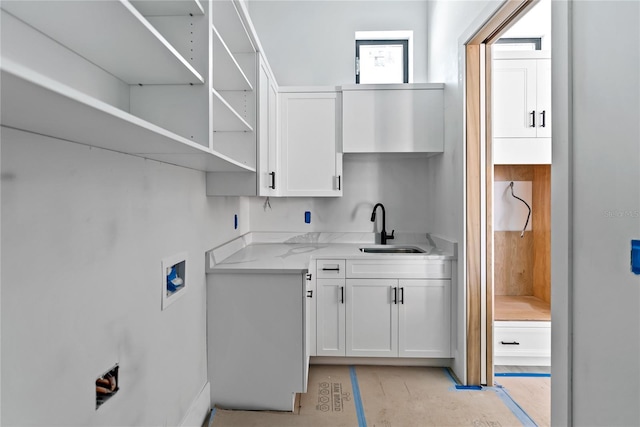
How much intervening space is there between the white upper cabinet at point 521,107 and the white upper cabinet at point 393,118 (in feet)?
1.37

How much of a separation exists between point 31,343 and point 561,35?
2010 mm

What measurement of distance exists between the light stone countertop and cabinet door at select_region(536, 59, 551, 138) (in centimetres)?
110

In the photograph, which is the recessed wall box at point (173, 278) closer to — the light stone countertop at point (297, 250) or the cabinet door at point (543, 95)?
the light stone countertop at point (297, 250)

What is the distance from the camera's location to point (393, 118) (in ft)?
9.39

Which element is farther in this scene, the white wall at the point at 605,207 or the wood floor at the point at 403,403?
the wood floor at the point at 403,403

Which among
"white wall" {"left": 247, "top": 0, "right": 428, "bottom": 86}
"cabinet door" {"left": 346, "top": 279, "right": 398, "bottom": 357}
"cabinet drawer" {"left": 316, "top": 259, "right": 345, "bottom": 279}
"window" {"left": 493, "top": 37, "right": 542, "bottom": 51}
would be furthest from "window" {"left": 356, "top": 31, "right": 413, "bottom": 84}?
"cabinet door" {"left": 346, "top": 279, "right": 398, "bottom": 357}

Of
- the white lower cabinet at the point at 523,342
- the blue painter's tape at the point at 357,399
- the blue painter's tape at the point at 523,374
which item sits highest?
the white lower cabinet at the point at 523,342

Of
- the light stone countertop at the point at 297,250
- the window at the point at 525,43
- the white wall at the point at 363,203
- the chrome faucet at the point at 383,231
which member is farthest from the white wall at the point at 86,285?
the window at the point at 525,43

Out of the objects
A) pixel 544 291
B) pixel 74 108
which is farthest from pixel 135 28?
pixel 544 291

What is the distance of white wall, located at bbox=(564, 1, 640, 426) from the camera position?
1090 millimetres

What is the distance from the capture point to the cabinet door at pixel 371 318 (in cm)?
260

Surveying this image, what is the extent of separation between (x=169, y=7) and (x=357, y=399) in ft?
7.45

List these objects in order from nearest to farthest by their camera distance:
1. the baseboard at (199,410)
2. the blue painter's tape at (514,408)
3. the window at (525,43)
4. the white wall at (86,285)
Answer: the white wall at (86,285) → the baseboard at (199,410) → the blue painter's tape at (514,408) → the window at (525,43)

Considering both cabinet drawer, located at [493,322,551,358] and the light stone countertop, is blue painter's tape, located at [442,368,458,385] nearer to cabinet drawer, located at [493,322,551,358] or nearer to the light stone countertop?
cabinet drawer, located at [493,322,551,358]
